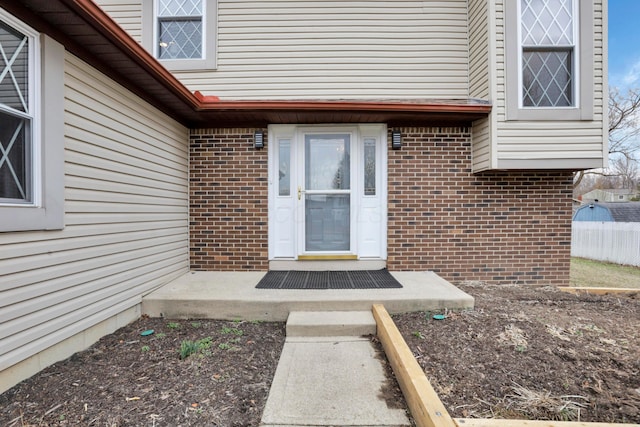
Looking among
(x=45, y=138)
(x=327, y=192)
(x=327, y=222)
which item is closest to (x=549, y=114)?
(x=327, y=192)

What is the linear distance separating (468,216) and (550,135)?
1417 mm

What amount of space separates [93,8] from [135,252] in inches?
86.5

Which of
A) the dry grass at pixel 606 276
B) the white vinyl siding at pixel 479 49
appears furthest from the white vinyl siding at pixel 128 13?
the dry grass at pixel 606 276

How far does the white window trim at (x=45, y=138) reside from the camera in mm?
2129

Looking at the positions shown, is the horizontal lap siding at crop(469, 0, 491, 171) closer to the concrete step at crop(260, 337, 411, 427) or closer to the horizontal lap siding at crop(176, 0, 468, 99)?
the horizontal lap siding at crop(176, 0, 468, 99)

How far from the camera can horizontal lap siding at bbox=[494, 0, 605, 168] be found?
382 cm

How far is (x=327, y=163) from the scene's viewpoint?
4523 mm

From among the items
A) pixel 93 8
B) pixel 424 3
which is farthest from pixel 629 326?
pixel 93 8

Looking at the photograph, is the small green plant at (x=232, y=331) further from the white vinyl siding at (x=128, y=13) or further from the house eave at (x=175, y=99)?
the white vinyl siding at (x=128, y=13)

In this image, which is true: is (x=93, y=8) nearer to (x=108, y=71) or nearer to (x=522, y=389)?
(x=108, y=71)

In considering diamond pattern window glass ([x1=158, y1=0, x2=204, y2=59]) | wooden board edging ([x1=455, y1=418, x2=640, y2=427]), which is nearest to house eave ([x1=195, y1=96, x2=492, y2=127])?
diamond pattern window glass ([x1=158, y1=0, x2=204, y2=59])

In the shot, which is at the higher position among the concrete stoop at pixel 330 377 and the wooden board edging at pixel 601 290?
the wooden board edging at pixel 601 290

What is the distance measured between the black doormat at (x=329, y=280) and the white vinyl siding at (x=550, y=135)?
2.07m

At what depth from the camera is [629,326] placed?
2.98m
